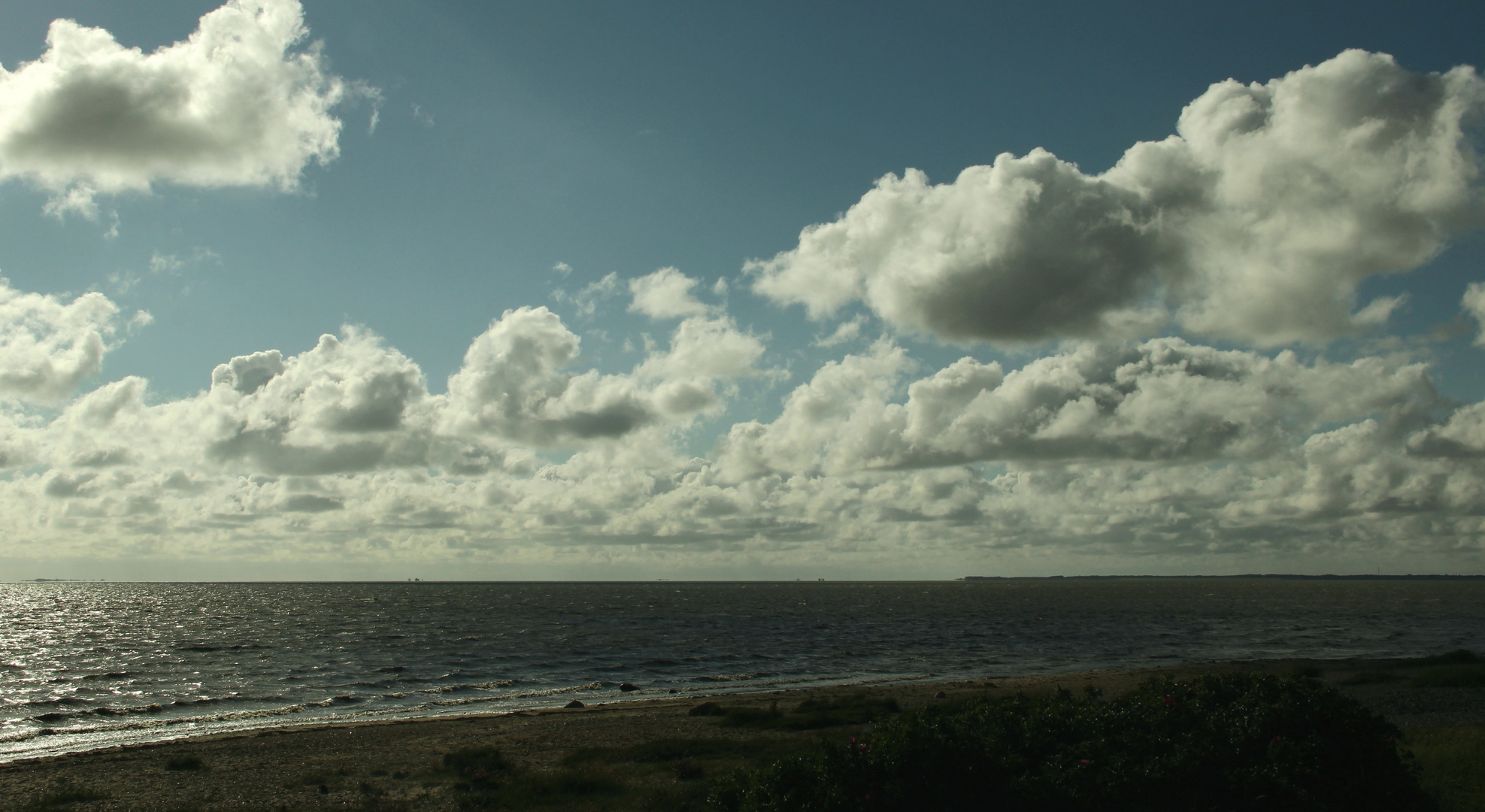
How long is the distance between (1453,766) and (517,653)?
65.9 metres

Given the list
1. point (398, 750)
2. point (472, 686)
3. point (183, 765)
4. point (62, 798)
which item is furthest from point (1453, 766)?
point (472, 686)

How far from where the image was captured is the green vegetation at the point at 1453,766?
16438 mm

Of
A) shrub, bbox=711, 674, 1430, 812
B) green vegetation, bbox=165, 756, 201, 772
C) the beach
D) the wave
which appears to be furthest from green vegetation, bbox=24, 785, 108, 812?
the wave

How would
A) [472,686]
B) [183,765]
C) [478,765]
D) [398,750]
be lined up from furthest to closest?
[472,686] < [398,750] < [183,765] < [478,765]

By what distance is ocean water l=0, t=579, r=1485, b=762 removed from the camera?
44938mm

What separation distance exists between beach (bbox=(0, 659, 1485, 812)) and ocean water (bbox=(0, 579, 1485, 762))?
6.15 meters

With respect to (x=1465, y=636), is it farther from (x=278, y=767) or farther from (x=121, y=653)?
(x=121, y=653)

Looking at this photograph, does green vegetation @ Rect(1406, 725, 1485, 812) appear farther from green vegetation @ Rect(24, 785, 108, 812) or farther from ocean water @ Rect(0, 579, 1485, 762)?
ocean water @ Rect(0, 579, 1485, 762)

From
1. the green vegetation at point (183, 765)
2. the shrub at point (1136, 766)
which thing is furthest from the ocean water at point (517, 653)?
the shrub at point (1136, 766)

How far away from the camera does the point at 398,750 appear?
99.7 ft

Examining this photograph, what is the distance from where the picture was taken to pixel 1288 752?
542 inches

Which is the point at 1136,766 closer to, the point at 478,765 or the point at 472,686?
the point at 478,765

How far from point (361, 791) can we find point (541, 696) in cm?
2713

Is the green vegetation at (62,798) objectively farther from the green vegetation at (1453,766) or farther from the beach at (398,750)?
the green vegetation at (1453,766)
